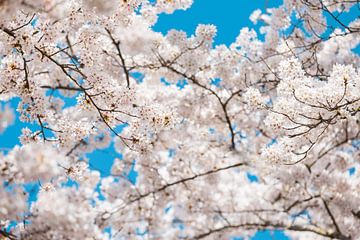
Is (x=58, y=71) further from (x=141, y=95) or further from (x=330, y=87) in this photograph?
(x=330, y=87)

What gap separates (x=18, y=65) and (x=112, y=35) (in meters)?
2.17

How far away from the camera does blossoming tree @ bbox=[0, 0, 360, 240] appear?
328cm

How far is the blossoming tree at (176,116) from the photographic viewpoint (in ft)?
10.8

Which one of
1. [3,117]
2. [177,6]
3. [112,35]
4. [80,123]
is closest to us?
[3,117]

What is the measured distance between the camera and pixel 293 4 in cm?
617

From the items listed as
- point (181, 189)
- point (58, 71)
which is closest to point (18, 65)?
point (58, 71)

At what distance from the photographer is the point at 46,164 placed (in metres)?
2.30

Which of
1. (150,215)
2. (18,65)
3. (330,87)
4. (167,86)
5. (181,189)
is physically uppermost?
(167,86)

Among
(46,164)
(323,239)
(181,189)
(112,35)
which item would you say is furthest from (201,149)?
(46,164)

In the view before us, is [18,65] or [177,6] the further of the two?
[177,6]

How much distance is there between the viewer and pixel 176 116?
379 centimetres

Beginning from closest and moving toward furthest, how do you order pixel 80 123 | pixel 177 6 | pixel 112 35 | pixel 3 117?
1. pixel 3 117
2. pixel 80 123
3. pixel 112 35
4. pixel 177 6

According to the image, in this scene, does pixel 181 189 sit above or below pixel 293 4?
below

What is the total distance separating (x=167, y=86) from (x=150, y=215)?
8.28 ft
